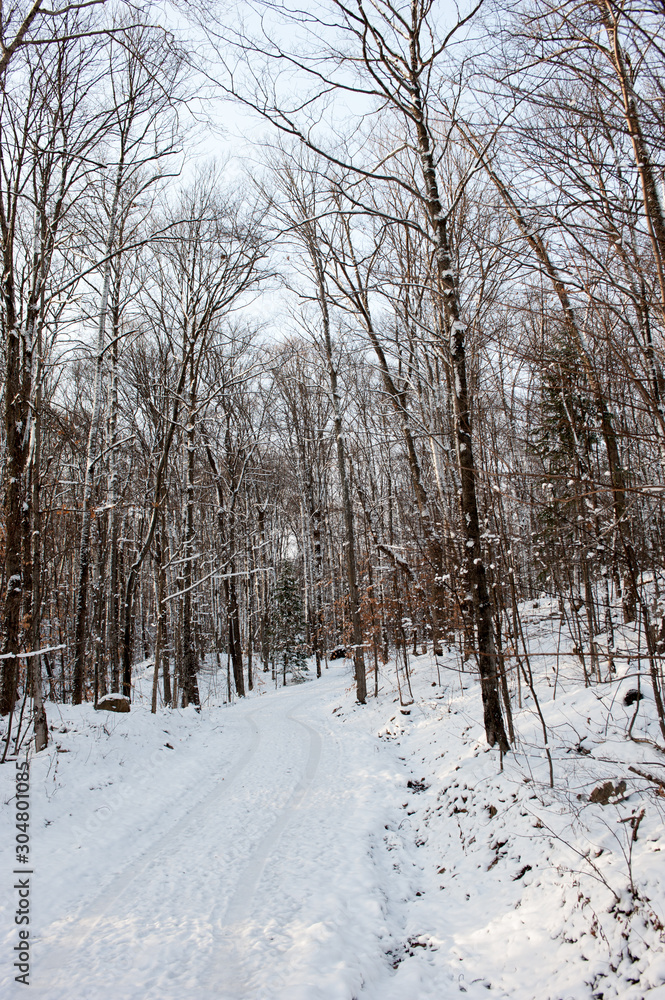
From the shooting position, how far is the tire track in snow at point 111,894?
10.9 feet

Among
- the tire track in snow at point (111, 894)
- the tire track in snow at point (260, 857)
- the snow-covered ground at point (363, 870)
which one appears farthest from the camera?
the tire track in snow at point (260, 857)

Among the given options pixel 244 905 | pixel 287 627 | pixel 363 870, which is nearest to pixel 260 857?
pixel 244 905


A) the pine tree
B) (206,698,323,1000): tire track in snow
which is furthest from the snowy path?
the pine tree

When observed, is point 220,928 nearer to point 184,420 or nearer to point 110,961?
point 110,961

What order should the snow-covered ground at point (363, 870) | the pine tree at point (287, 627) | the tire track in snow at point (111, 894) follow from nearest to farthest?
the snow-covered ground at point (363, 870) < the tire track in snow at point (111, 894) < the pine tree at point (287, 627)

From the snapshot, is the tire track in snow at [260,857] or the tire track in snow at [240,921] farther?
the tire track in snow at [260,857]

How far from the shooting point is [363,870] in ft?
14.7

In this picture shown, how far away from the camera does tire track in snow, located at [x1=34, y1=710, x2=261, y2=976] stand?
3.33m

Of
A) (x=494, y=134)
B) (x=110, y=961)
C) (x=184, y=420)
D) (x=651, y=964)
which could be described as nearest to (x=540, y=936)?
(x=651, y=964)

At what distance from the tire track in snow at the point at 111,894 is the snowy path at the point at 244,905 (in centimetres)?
1

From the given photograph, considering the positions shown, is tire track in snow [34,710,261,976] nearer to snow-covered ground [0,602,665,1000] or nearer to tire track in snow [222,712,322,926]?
snow-covered ground [0,602,665,1000]

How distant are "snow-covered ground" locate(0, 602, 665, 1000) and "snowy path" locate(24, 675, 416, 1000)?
2 cm

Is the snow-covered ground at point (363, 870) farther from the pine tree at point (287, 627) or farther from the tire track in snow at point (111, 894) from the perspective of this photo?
the pine tree at point (287, 627)

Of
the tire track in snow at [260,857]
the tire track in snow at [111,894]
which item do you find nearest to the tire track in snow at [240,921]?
the tire track in snow at [260,857]
